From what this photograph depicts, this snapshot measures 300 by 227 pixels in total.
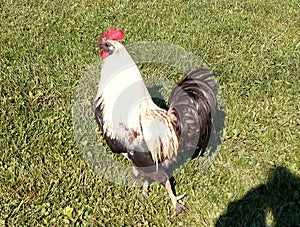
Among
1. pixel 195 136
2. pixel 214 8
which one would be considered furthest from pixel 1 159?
pixel 214 8

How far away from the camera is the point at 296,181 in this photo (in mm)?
3895

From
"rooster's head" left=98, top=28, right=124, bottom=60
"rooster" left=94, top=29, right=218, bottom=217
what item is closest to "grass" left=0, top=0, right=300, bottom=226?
"rooster" left=94, top=29, right=218, bottom=217

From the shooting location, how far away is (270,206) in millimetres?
3695

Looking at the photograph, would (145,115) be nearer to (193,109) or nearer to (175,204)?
(193,109)

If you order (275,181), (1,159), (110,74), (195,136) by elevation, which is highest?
(110,74)

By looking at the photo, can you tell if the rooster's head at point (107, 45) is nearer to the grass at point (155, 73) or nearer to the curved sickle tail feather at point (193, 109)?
the curved sickle tail feather at point (193, 109)

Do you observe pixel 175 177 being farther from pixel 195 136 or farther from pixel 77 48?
pixel 77 48

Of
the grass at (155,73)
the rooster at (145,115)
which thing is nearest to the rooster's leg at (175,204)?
the grass at (155,73)

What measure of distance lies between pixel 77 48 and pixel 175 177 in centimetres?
244

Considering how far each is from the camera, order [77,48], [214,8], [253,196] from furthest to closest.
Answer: [214,8]
[77,48]
[253,196]

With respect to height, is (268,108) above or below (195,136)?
below

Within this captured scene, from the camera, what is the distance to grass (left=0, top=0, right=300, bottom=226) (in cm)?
376

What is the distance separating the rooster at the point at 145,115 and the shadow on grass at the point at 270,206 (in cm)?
75

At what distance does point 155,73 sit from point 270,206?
2.23 meters
